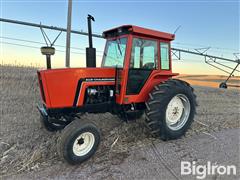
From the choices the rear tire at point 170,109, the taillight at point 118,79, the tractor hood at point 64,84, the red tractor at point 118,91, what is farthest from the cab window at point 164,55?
the tractor hood at point 64,84

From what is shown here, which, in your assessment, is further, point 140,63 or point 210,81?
point 210,81

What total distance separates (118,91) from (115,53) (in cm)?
87

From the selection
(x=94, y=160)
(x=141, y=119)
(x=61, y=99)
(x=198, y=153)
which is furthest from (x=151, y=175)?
(x=141, y=119)

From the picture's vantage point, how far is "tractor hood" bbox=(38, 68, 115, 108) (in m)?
3.59

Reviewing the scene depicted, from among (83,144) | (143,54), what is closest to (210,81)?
(143,54)

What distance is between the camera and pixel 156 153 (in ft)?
12.5

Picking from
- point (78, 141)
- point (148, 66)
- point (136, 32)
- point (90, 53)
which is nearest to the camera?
point (78, 141)

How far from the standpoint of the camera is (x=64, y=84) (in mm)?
3650

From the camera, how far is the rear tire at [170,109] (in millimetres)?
4090

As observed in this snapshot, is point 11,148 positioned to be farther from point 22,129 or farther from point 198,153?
point 198,153

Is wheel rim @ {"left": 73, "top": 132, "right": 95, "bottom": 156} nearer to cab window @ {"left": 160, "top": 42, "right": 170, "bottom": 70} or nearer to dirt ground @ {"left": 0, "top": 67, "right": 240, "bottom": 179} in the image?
dirt ground @ {"left": 0, "top": 67, "right": 240, "bottom": 179}
